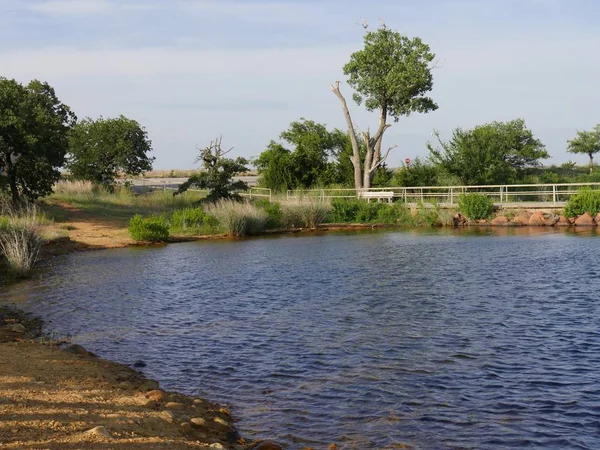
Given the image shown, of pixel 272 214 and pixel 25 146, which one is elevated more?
pixel 25 146

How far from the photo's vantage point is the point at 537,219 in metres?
38.7

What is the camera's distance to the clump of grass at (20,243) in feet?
70.9

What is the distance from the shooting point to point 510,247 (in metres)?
28.6

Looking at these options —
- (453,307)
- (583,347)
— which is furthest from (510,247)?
(583,347)

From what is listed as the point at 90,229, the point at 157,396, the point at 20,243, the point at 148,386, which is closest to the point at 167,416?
the point at 157,396

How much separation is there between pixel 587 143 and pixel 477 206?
121ft

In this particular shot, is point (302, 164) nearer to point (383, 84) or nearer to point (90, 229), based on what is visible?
point (383, 84)

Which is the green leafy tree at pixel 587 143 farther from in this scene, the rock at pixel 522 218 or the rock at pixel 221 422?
the rock at pixel 221 422

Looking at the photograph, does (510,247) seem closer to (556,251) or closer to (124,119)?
(556,251)

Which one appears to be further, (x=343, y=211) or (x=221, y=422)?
(x=343, y=211)

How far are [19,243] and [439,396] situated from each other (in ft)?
56.0

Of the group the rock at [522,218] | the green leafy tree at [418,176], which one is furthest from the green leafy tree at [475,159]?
the rock at [522,218]

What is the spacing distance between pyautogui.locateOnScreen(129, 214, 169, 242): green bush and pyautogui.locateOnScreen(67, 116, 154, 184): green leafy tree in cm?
2035

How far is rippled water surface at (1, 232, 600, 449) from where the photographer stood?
9078mm
